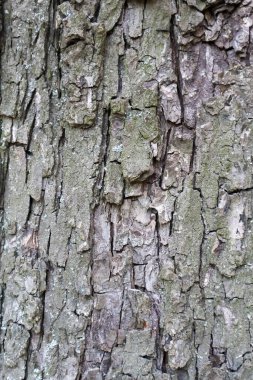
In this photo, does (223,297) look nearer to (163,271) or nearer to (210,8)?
(163,271)

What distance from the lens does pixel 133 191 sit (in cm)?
110

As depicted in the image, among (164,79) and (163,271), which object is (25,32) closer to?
(164,79)

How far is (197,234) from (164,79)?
0.38 m

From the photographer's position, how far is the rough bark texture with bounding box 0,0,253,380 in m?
1.05

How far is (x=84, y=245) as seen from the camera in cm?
111

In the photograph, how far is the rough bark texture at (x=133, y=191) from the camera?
1049 mm

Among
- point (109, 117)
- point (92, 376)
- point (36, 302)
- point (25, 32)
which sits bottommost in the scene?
point (92, 376)

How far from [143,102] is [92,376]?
679 millimetres

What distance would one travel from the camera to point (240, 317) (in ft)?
3.43

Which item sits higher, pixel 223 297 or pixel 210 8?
pixel 210 8

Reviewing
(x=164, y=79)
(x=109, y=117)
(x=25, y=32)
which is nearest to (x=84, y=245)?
(x=109, y=117)

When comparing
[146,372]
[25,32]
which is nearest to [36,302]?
[146,372]

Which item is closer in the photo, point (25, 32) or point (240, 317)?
point (240, 317)

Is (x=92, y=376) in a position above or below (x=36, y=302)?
below
